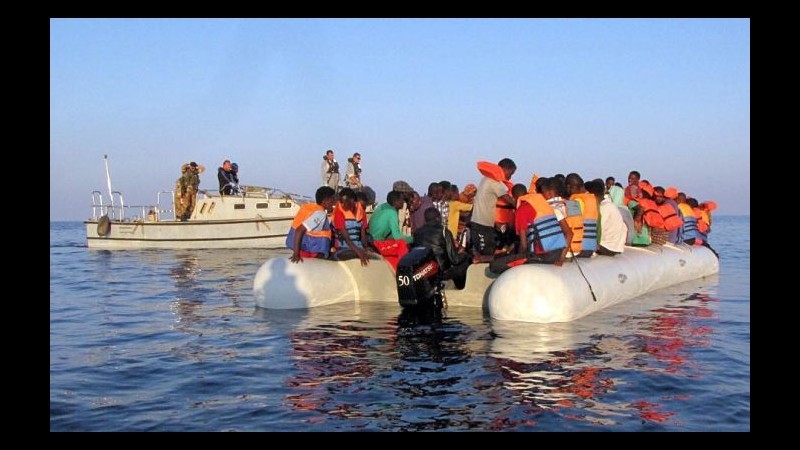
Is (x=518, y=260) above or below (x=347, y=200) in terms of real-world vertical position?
below

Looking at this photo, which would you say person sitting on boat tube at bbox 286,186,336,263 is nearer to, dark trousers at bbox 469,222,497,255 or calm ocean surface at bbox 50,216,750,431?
calm ocean surface at bbox 50,216,750,431

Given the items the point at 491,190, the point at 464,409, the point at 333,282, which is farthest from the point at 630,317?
the point at 464,409

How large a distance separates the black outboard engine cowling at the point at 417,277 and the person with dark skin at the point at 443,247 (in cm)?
15

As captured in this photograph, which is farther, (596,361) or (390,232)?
(390,232)

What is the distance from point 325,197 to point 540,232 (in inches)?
129

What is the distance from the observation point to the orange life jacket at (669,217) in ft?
52.0

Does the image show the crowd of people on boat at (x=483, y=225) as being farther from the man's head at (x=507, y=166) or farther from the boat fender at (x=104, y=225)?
the boat fender at (x=104, y=225)

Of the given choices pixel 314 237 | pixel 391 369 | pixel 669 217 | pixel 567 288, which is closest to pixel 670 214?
pixel 669 217

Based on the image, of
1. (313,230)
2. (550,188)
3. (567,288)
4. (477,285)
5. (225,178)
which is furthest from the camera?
(225,178)

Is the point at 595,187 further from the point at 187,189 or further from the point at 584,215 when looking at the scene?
the point at 187,189

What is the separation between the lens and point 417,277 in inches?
430
